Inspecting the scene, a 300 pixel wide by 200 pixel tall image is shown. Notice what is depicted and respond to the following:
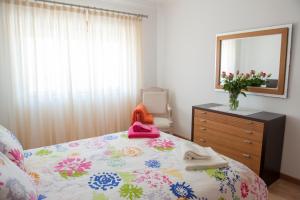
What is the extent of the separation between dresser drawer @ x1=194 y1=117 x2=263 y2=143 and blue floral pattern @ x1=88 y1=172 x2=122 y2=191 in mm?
1752

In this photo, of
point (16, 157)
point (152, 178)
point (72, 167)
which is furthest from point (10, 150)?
point (152, 178)

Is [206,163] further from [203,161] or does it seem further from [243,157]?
[243,157]

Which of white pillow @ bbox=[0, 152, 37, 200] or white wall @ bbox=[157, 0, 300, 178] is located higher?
white wall @ bbox=[157, 0, 300, 178]

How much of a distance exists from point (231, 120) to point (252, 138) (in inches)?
13.1

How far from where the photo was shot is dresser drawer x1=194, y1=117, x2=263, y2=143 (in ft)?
8.07

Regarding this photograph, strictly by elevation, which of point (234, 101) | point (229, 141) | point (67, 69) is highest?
point (67, 69)

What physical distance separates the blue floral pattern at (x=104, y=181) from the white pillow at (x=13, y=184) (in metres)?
0.37

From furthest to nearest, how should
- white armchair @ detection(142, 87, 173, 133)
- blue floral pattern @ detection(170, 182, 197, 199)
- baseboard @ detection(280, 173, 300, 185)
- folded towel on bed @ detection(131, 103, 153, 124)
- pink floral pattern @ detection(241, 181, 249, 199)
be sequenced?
white armchair @ detection(142, 87, 173, 133) → folded towel on bed @ detection(131, 103, 153, 124) → baseboard @ detection(280, 173, 300, 185) → pink floral pattern @ detection(241, 181, 249, 199) → blue floral pattern @ detection(170, 182, 197, 199)

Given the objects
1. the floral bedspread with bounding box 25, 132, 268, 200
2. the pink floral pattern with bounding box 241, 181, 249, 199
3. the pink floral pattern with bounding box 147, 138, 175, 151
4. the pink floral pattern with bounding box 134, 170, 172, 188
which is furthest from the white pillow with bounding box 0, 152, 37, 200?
the pink floral pattern with bounding box 241, 181, 249, 199

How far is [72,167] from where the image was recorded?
165cm

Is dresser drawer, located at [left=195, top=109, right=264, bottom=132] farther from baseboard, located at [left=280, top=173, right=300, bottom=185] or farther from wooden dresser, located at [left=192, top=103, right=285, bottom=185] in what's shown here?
baseboard, located at [left=280, top=173, right=300, bottom=185]

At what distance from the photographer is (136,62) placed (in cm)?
407

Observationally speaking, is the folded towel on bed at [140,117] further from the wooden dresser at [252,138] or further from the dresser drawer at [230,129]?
the wooden dresser at [252,138]

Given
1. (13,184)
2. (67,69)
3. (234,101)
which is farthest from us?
(67,69)
